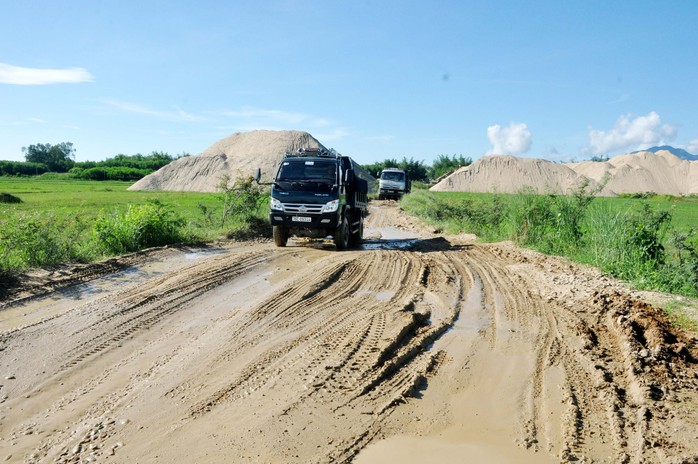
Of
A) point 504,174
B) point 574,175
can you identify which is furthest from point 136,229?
point 574,175

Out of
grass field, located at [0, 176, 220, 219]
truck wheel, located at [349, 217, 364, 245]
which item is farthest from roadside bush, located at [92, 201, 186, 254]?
truck wheel, located at [349, 217, 364, 245]

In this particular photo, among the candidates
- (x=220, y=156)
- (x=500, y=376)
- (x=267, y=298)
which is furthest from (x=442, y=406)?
(x=220, y=156)

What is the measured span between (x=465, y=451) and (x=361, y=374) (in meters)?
1.41

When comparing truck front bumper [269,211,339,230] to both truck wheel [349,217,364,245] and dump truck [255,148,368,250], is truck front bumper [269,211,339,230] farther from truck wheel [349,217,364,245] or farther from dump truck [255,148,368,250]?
truck wheel [349,217,364,245]

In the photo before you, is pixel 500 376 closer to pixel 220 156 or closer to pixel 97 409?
pixel 97 409

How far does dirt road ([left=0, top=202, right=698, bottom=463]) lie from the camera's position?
416cm

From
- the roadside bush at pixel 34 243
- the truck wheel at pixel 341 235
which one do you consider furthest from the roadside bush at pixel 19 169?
the roadside bush at pixel 34 243

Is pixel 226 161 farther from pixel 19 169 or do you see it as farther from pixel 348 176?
pixel 348 176

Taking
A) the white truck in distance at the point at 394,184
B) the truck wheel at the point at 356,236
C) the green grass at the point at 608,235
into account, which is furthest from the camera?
the white truck in distance at the point at 394,184

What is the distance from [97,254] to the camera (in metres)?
12.2

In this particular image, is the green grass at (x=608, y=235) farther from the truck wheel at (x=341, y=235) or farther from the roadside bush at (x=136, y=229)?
the roadside bush at (x=136, y=229)

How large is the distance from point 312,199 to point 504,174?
63.0 m

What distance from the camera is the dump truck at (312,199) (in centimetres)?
1402

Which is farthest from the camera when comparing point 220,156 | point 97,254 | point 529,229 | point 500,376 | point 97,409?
point 220,156
